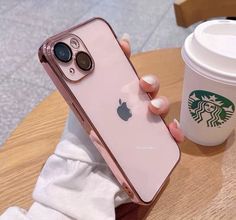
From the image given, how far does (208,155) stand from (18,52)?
1.17 metres

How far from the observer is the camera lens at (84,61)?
356 millimetres

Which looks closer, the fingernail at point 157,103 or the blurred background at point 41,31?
the fingernail at point 157,103

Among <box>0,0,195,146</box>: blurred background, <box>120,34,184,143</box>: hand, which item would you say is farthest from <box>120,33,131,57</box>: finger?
<box>0,0,195,146</box>: blurred background

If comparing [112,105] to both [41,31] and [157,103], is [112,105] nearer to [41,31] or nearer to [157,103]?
[157,103]

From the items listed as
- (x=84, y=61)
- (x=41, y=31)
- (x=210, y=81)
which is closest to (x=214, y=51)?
(x=210, y=81)

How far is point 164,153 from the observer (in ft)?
1.35

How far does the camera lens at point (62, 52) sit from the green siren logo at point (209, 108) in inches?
6.7

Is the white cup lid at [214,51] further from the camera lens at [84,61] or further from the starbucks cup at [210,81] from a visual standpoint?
the camera lens at [84,61]

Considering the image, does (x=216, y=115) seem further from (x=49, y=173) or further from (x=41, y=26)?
(x=41, y=26)

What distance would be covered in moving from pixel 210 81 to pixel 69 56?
17 cm

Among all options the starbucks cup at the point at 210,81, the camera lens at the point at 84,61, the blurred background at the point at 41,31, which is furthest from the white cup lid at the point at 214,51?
the blurred background at the point at 41,31

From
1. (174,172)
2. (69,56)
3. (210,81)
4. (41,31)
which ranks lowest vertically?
(41,31)

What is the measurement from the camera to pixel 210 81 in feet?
1.31

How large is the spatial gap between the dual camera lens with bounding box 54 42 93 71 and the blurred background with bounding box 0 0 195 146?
0.82 m
